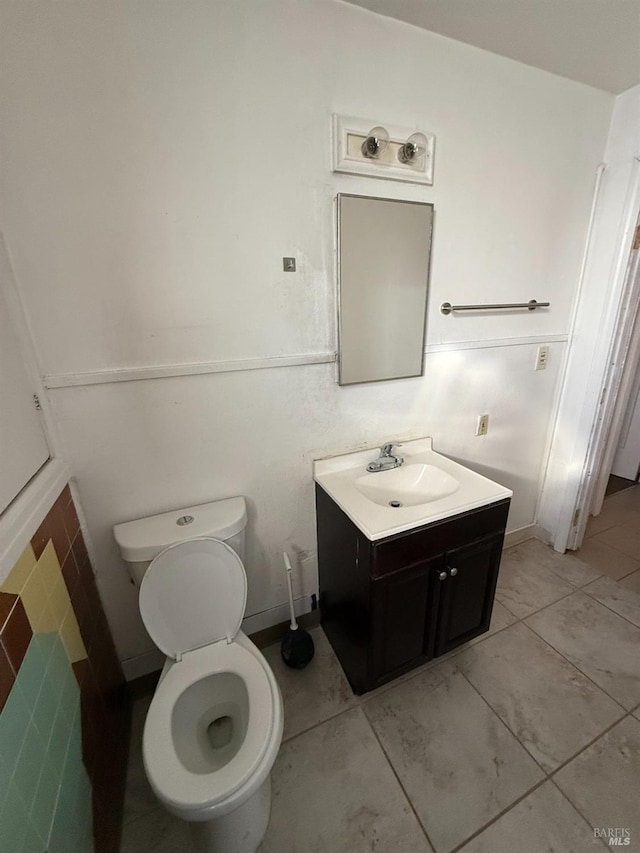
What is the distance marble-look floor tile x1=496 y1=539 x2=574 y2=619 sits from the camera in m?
1.76

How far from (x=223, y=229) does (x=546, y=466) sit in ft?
7.10

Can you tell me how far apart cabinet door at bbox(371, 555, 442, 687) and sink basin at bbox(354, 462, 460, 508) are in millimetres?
298

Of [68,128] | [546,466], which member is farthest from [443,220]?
[546,466]

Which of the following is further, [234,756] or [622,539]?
[622,539]

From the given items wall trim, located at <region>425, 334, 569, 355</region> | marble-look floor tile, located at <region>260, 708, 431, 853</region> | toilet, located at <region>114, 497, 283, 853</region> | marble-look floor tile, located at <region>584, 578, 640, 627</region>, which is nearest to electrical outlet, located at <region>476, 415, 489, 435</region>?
wall trim, located at <region>425, 334, 569, 355</region>

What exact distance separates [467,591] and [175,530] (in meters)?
1.13

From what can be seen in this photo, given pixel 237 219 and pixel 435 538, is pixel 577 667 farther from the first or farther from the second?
pixel 237 219

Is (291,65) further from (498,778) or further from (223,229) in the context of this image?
(498,778)

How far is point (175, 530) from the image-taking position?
1.15m

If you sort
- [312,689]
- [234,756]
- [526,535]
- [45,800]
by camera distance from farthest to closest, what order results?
[526,535] < [312,689] < [234,756] < [45,800]

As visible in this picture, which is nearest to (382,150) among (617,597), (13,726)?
(13,726)

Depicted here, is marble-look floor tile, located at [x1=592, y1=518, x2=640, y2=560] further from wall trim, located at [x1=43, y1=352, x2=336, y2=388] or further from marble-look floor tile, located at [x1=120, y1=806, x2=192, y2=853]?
marble-look floor tile, located at [x1=120, y1=806, x2=192, y2=853]

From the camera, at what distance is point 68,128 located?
0.90 m

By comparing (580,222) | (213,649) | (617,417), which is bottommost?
(213,649)
